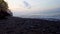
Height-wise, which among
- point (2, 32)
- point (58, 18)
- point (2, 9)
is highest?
point (2, 9)

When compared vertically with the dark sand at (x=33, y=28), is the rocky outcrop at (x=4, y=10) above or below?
above

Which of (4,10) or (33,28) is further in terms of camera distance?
(4,10)

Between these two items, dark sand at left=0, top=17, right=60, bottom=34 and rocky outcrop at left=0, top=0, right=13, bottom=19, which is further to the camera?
rocky outcrop at left=0, top=0, right=13, bottom=19

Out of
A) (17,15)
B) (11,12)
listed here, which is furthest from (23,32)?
(11,12)

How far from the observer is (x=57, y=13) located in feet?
11.6

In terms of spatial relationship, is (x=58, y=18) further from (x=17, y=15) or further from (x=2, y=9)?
(x=2, y=9)

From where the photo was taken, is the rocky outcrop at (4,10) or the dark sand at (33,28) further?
the rocky outcrop at (4,10)

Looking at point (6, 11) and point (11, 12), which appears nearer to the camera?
point (11, 12)

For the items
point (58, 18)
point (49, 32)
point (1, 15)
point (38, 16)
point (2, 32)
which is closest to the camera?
point (49, 32)

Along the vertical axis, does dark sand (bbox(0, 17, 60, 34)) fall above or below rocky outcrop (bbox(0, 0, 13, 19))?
below

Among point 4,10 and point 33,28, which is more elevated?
point 4,10

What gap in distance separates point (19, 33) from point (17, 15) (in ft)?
7.32

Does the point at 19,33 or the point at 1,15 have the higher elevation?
the point at 1,15

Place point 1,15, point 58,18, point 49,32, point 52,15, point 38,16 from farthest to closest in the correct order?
point 1,15, point 38,16, point 52,15, point 58,18, point 49,32
